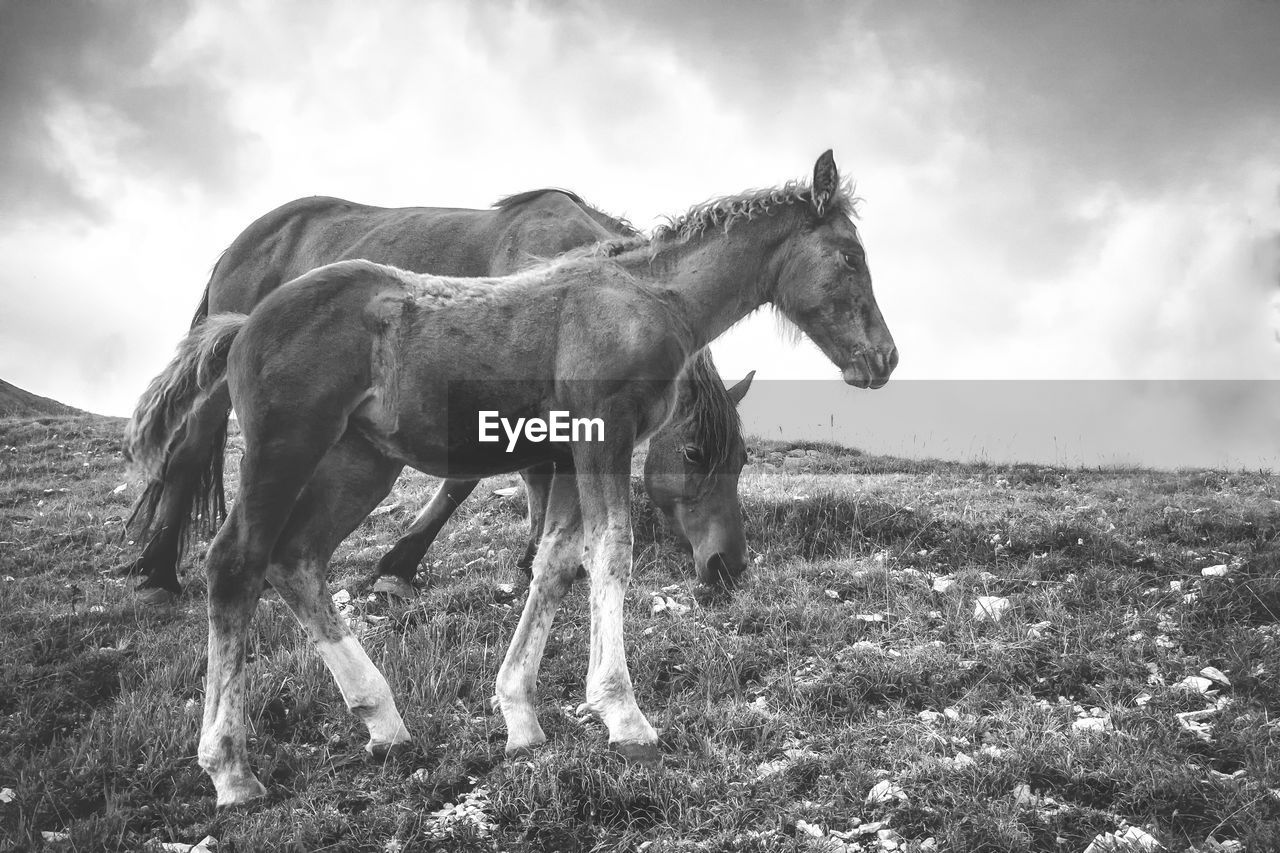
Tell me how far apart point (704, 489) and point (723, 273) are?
2.56 metres

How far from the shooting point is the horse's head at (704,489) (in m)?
6.78

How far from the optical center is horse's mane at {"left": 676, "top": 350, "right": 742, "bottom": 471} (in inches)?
258

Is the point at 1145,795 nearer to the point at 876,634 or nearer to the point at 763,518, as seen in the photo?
the point at 876,634

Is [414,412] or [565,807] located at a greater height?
[414,412]

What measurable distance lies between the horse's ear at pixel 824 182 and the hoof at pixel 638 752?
296 centimetres

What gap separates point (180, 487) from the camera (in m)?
7.39

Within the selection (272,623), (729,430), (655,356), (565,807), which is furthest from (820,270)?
(272,623)

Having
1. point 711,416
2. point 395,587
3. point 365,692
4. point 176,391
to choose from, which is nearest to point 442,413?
point 365,692

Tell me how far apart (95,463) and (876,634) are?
45.4ft

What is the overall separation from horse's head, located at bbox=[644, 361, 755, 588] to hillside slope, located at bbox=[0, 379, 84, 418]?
795 inches

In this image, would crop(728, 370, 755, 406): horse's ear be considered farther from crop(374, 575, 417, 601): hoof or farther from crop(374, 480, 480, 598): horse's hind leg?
crop(374, 575, 417, 601): hoof

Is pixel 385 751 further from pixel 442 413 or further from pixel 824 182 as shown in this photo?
pixel 824 182

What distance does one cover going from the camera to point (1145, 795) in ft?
11.8

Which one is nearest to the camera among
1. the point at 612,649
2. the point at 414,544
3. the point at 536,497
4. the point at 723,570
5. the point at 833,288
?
the point at 612,649
